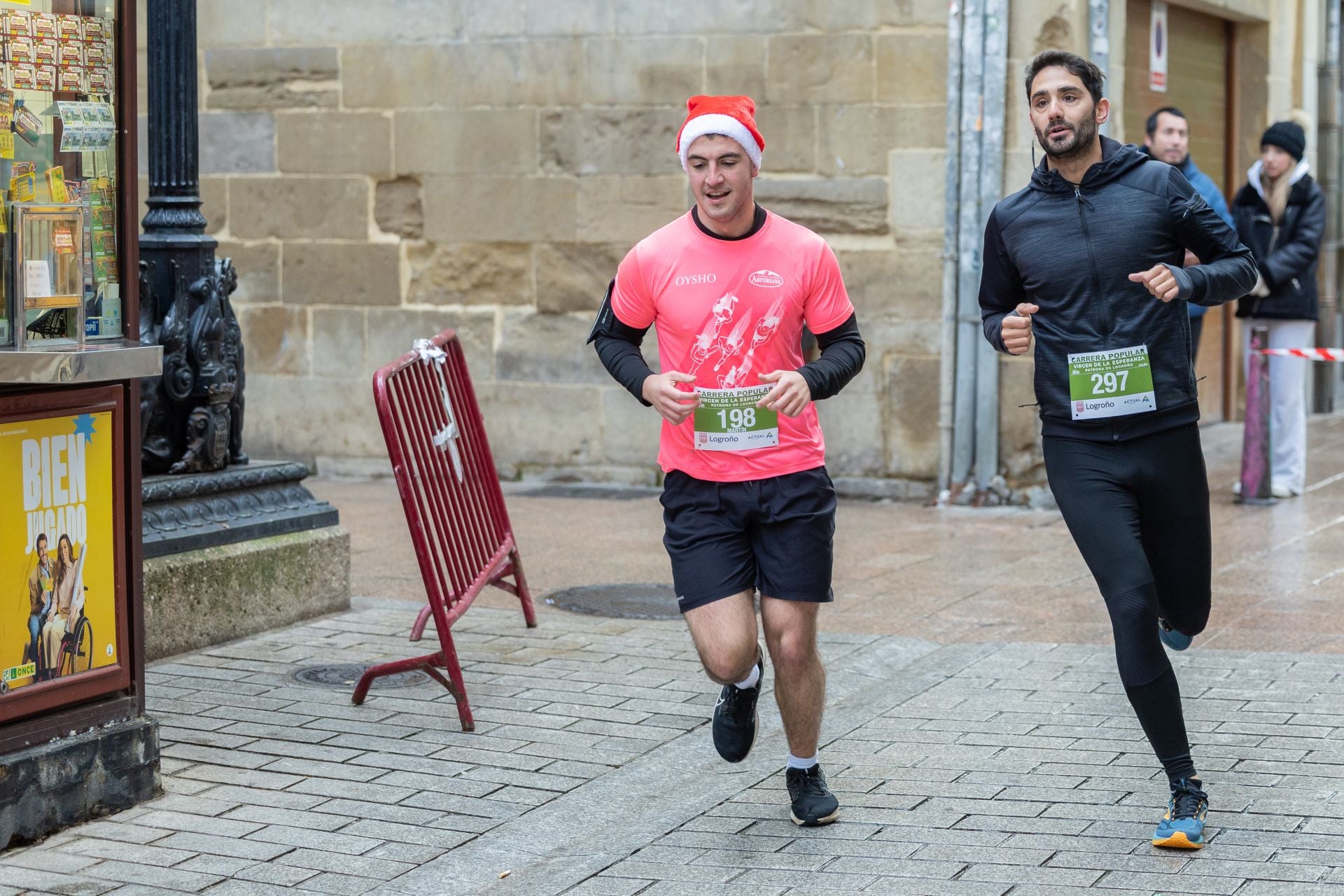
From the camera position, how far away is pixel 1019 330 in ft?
15.7

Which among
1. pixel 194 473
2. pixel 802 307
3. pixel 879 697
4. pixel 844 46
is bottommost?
pixel 879 697

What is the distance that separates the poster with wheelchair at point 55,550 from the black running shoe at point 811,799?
1806mm

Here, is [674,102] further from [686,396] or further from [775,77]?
[686,396]

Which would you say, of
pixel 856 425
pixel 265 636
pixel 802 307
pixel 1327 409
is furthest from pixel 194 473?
pixel 1327 409

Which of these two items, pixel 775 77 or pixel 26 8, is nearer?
pixel 26 8

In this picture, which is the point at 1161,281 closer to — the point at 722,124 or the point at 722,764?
the point at 722,124

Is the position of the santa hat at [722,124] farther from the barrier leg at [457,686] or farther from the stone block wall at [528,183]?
the stone block wall at [528,183]

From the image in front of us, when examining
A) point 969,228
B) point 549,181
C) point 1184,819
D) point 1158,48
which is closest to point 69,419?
point 1184,819

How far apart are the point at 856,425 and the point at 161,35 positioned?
5.00 metres

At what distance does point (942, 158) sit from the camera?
34.1ft

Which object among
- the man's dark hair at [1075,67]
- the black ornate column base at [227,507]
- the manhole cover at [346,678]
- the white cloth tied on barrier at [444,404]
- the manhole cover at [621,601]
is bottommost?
the manhole cover at [346,678]

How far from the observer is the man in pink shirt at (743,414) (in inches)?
187

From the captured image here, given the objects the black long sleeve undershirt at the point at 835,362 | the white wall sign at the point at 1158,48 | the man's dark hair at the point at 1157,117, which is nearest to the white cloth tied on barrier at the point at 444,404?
the black long sleeve undershirt at the point at 835,362

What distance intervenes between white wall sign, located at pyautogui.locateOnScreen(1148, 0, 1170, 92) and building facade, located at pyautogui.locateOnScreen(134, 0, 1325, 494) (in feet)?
0.34
